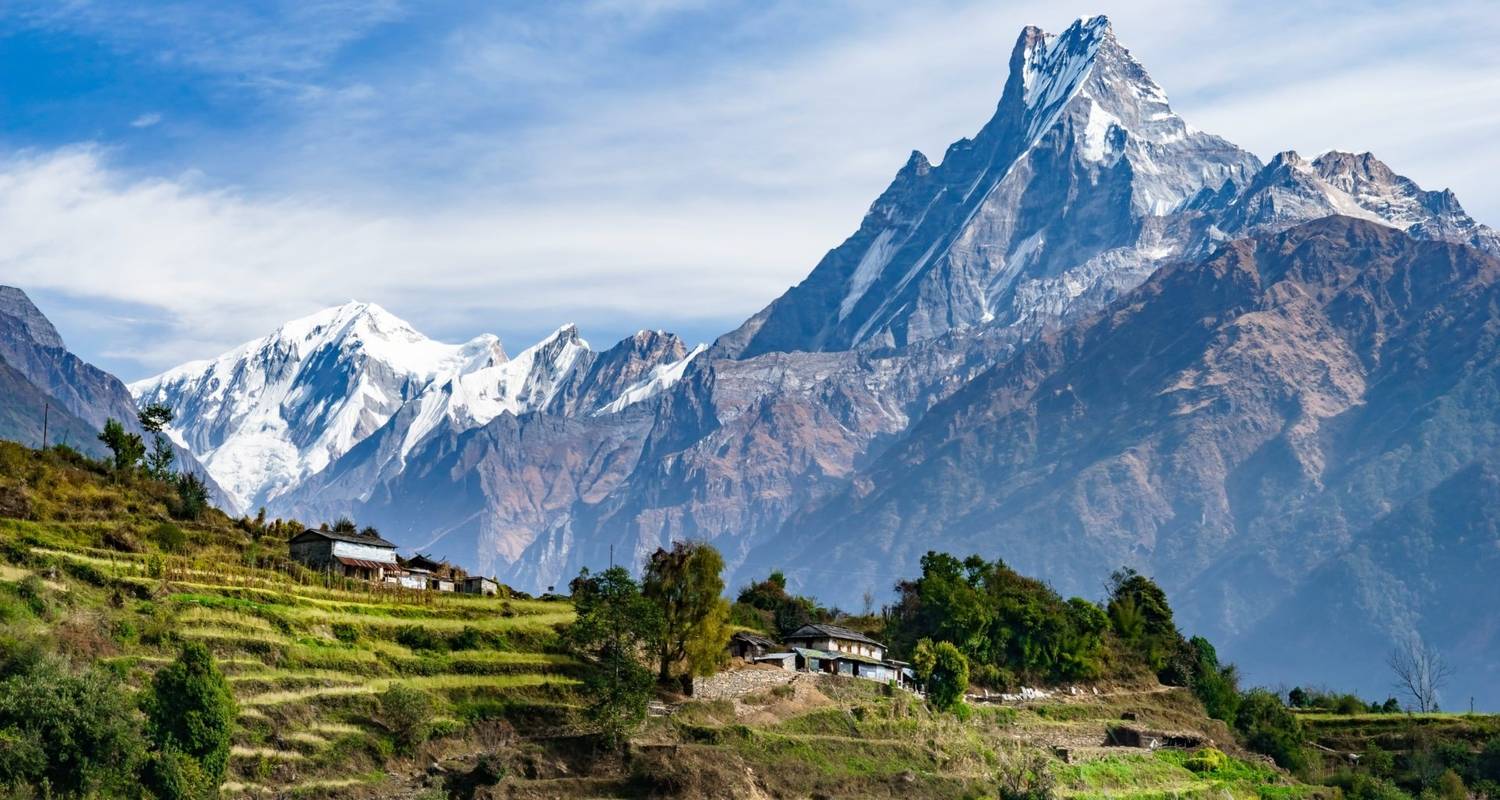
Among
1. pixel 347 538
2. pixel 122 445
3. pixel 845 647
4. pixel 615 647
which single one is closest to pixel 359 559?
pixel 347 538

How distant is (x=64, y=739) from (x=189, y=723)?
16.8 feet

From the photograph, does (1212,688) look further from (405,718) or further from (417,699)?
(405,718)

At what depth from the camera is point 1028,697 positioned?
393 ft

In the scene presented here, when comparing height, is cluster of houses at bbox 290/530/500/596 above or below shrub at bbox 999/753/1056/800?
above

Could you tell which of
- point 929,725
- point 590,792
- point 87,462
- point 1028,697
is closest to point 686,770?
point 590,792

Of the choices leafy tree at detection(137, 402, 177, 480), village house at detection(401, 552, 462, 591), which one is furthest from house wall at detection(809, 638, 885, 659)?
leafy tree at detection(137, 402, 177, 480)

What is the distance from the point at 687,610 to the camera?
9656 centimetres

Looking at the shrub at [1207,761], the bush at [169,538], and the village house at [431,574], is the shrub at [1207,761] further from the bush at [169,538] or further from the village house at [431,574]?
the bush at [169,538]

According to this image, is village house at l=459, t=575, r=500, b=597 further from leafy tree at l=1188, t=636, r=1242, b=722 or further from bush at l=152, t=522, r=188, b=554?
leafy tree at l=1188, t=636, r=1242, b=722

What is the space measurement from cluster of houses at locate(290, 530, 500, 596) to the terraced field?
833cm

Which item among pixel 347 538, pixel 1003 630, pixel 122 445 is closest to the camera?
pixel 347 538

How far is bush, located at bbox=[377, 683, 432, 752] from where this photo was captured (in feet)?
267

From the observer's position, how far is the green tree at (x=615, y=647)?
282 feet

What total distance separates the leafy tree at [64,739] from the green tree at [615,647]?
2330 cm
